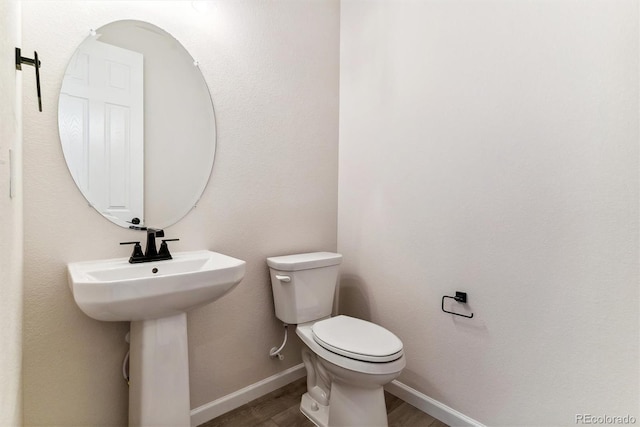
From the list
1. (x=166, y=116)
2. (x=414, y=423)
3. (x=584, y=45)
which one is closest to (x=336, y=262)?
(x=414, y=423)

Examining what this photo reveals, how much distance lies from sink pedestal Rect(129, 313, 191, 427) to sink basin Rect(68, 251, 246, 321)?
0.09 m

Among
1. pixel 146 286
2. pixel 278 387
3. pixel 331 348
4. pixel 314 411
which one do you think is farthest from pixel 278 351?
pixel 146 286

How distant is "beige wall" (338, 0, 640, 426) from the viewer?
3.71 ft

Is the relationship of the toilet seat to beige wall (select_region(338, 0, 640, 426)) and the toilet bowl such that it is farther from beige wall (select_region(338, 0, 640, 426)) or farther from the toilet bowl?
beige wall (select_region(338, 0, 640, 426))

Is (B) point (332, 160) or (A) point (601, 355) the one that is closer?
(A) point (601, 355)

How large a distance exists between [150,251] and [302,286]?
76 cm

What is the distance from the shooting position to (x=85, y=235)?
4.04 feet

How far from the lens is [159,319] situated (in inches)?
46.1

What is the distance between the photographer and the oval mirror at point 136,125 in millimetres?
1226

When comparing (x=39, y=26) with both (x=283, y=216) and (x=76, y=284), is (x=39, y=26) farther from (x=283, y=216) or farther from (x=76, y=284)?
(x=283, y=216)

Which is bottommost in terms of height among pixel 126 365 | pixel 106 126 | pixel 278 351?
pixel 278 351

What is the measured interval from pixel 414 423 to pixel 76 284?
1.63 metres

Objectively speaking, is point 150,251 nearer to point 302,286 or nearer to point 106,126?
point 106,126

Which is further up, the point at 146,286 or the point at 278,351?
the point at 146,286
